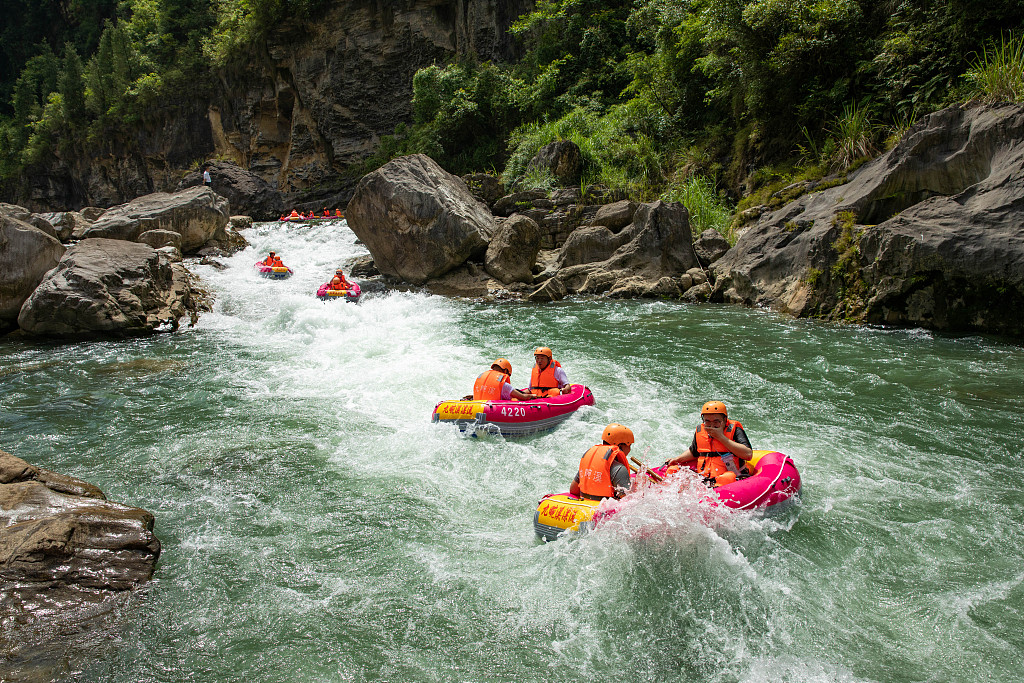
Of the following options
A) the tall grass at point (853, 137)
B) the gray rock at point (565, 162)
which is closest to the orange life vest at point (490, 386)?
the tall grass at point (853, 137)

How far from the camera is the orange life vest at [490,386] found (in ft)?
23.9

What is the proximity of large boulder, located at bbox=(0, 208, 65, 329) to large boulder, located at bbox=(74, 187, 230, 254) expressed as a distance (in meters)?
4.61

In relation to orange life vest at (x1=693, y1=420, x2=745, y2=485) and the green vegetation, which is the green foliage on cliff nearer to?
the green vegetation

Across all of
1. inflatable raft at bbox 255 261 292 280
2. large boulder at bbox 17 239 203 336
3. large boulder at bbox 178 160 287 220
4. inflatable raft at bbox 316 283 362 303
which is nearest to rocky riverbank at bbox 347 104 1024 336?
inflatable raft at bbox 316 283 362 303

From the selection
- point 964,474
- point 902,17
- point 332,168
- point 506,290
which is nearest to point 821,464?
point 964,474

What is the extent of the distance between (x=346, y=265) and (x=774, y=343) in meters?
12.6

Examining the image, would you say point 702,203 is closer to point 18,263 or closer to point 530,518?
point 530,518

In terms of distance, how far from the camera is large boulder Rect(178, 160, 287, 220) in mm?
25281

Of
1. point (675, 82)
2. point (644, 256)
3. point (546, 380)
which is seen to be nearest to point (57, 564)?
point (546, 380)

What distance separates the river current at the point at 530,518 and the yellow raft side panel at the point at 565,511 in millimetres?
167

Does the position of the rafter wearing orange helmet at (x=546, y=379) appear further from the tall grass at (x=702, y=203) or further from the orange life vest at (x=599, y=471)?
the tall grass at (x=702, y=203)

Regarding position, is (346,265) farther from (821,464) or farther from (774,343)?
(821,464)

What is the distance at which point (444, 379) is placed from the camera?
920cm

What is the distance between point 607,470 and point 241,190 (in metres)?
25.6
